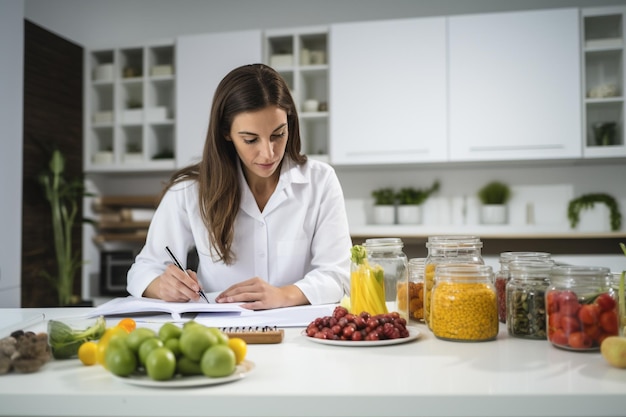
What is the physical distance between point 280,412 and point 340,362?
0.19m

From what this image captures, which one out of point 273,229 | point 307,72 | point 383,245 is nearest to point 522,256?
point 383,245

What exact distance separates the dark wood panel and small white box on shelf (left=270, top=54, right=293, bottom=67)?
1.33 m

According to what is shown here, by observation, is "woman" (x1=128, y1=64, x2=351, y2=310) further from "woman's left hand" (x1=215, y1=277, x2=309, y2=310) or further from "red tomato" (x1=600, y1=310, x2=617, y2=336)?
"red tomato" (x1=600, y1=310, x2=617, y2=336)

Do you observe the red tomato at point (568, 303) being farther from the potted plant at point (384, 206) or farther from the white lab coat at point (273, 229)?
the potted plant at point (384, 206)

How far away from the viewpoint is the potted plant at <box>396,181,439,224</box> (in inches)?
139

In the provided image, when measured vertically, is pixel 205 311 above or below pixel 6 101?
below

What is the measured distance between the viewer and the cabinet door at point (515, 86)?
3234 mm

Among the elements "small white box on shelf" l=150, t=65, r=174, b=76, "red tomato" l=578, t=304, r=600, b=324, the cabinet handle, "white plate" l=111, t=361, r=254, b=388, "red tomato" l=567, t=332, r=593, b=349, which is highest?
"small white box on shelf" l=150, t=65, r=174, b=76

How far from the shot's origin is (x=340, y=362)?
917 mm

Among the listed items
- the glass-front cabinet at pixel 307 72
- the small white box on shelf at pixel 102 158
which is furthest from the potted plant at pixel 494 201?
the small white box on shelf at pixel 102 158

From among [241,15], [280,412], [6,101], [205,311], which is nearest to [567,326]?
[280,412]

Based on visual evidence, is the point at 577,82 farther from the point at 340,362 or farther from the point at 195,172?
the point at 340,362

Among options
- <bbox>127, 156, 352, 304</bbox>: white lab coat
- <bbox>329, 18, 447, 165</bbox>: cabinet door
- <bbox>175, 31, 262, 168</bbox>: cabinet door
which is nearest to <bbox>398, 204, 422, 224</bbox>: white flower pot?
<bbox>329, 18, 447, 165</bbox>: cabinet door

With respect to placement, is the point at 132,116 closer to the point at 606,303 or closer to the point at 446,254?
the point at 446,254
